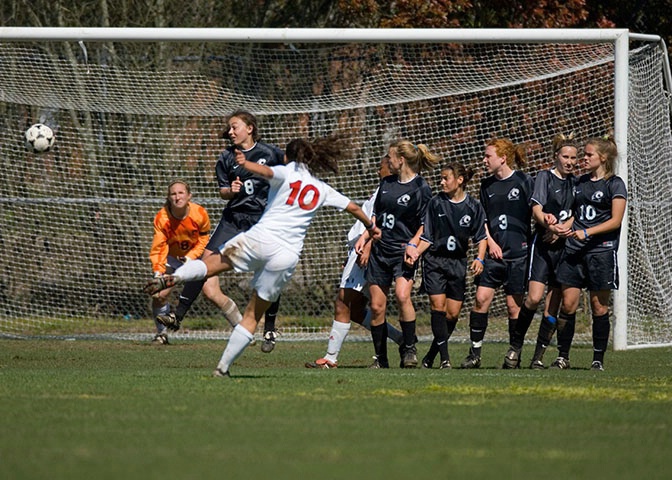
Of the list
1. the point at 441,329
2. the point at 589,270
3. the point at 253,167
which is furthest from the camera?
the point at 441,329

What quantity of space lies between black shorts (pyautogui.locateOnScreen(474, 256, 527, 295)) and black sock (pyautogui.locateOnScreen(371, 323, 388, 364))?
37.7 inches

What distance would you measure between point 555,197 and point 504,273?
80 cm

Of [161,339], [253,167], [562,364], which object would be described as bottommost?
[161,339]

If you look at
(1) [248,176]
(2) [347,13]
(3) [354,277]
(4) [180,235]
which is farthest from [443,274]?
(2) [347,13]

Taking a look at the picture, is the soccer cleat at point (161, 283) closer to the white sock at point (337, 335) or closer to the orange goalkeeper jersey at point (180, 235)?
the white sock at point (337, 335)

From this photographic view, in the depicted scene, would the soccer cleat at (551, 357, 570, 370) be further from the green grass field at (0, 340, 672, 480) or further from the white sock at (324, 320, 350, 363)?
the white sock at (324, 320, 350, 363)

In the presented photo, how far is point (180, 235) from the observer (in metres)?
12.7

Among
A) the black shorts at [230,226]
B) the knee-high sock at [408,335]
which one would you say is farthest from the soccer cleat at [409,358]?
the black shorts at [230,226]

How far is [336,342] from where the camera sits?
32.7ft

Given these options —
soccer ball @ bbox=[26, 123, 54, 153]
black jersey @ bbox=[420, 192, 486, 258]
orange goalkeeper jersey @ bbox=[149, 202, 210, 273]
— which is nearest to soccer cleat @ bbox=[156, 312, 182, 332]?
orange goalkeeper jersey @ bbox=[149, 202, 210, 273]

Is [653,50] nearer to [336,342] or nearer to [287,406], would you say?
[336,342]

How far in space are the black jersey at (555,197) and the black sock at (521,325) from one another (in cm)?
67

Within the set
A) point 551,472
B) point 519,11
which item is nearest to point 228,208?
point 551,472

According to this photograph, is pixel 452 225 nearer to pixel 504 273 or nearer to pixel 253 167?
pixel 504 273
